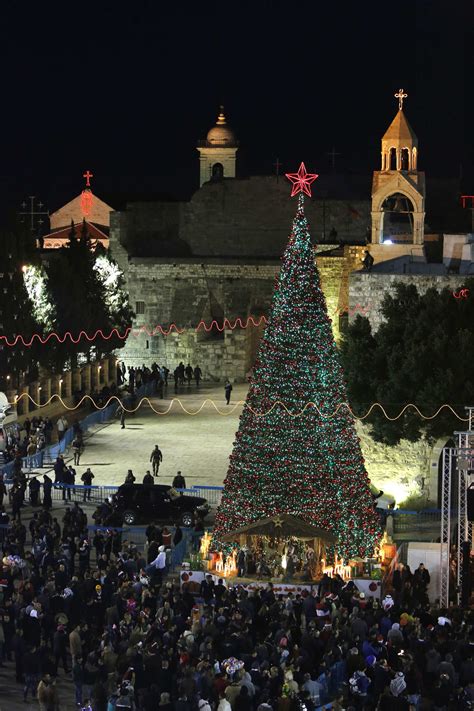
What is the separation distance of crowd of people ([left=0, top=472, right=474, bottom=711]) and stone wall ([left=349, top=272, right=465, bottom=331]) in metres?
10.5

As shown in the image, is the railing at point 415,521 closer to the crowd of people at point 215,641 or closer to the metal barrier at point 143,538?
the metal barrier at point 143,538

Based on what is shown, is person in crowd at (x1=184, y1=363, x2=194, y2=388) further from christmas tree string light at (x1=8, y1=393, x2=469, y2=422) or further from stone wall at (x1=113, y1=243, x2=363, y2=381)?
christmas tree string light at (x1=8, y1=393, x2=469, y2=422)

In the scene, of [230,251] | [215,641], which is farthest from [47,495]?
[230,251]

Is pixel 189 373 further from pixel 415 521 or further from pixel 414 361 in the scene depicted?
pixel 415 521

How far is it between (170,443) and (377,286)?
896 cm

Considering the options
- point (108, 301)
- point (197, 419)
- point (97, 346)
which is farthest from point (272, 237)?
point (197, 419)

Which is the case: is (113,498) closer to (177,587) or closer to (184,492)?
(184,492)

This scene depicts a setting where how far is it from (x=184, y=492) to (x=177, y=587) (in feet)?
27.0

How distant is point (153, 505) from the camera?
34.4 meters

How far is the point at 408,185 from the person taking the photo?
43719 millimetres

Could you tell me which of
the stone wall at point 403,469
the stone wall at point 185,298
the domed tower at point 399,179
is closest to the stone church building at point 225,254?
the stone wall at point 185,298

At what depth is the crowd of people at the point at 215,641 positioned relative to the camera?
21578 mm

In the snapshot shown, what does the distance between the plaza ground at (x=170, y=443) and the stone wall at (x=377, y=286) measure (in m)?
4.93

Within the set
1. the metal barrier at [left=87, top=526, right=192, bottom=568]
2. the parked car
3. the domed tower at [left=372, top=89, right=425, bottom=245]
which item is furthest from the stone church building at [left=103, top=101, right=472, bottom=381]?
the metal barrier at [left=87, top=526, right=192, bottom=568]
